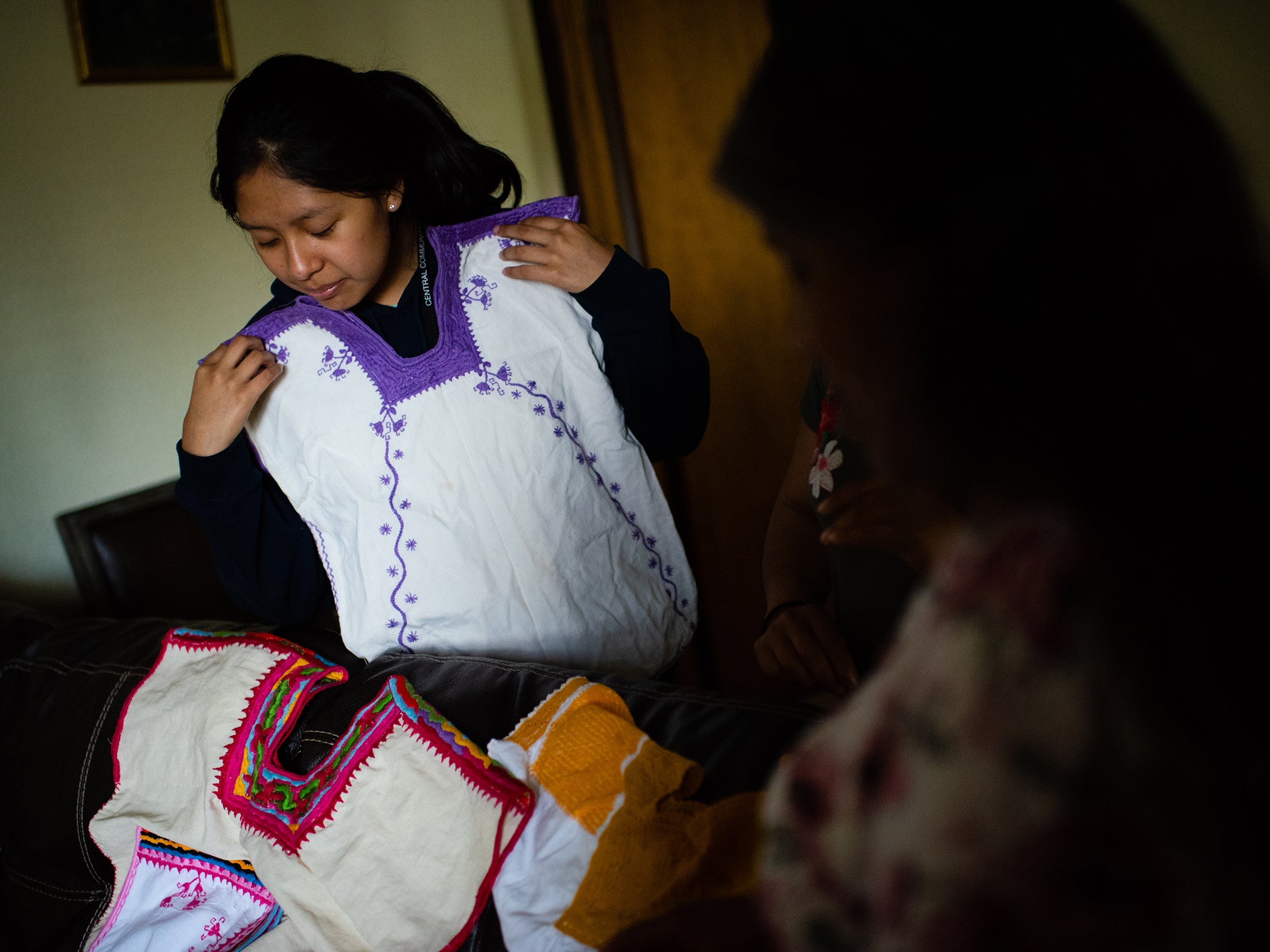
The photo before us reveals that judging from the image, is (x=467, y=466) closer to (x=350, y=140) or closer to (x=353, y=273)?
(x=353, y=273)

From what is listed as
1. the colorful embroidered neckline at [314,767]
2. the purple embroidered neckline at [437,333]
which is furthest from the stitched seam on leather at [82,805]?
the purple embroidered neckline at [437,333]

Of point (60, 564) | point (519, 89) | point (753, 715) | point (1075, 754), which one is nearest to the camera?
point (1075, 754)

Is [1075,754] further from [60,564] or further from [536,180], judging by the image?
[536,180]

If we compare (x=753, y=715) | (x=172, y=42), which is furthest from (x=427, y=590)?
(x=172, y=42)

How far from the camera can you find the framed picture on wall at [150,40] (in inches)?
60.9

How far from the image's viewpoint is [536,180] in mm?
2039

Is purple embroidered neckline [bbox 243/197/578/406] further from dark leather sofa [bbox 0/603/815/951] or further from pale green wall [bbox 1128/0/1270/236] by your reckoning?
pale green wall [bbox 1128/0/1270/236]

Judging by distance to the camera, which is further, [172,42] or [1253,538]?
[172,42]

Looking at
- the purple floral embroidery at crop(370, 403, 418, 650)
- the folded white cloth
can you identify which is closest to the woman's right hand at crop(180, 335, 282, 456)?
the purple floral embroidery at crop(370, 403, 418, 650)

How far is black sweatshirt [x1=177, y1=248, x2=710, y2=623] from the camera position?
836mm

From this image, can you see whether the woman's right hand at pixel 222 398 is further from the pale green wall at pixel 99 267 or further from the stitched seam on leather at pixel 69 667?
the pale green wall at pixel 99 267

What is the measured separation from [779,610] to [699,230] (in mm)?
656

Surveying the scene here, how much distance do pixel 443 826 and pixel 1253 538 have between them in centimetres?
59

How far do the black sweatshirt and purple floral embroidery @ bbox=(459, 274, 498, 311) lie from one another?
0.14 ft
